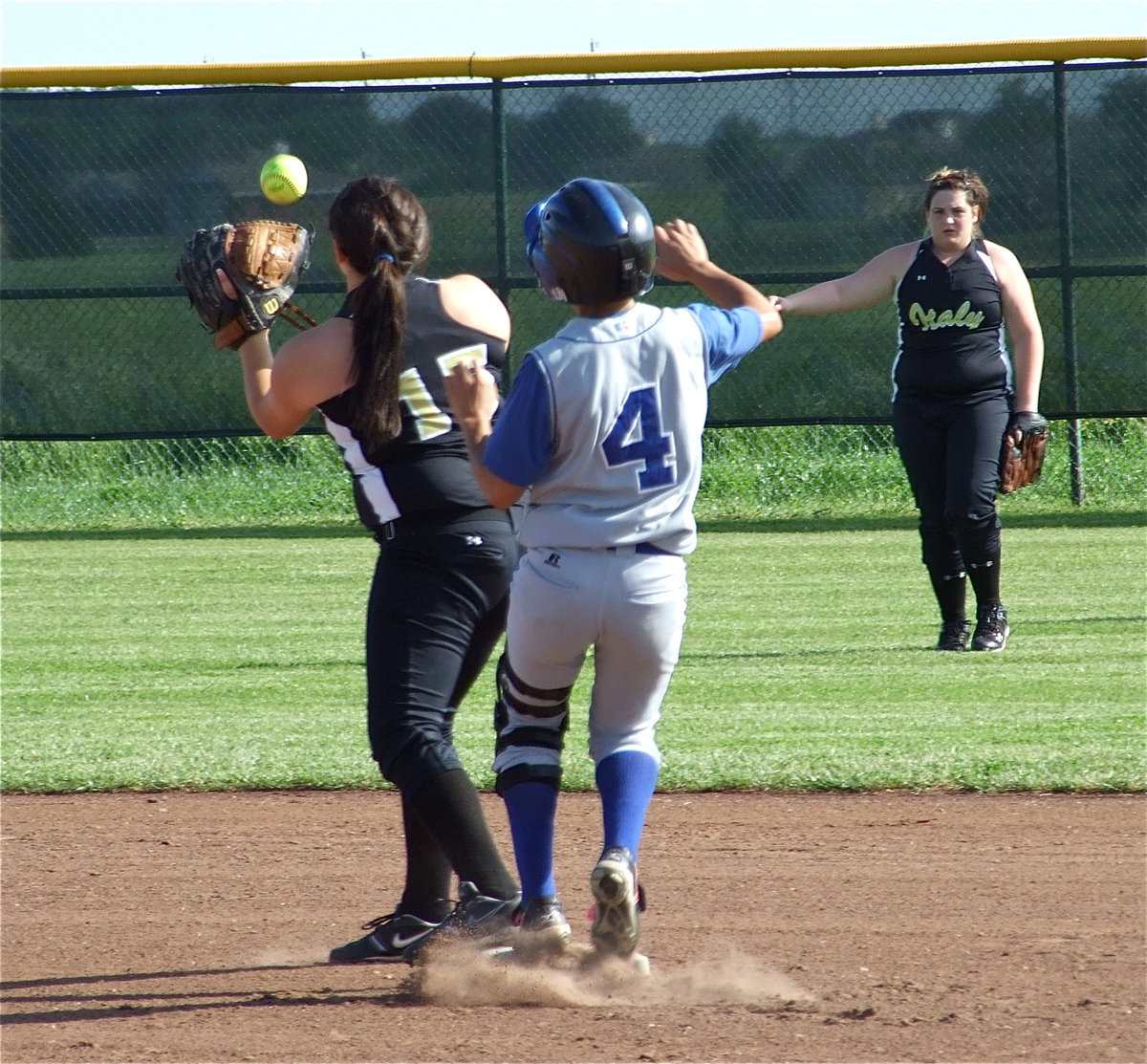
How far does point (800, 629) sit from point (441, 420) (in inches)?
186

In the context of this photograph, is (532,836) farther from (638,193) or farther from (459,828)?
(638,193)

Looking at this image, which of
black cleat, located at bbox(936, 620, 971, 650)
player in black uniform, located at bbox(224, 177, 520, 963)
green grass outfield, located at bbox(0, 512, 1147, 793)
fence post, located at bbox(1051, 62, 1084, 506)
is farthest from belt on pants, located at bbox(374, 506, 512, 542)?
fence post, located at bbox(1051, 62, 1084, 506)

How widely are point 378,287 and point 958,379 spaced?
423 centimetres

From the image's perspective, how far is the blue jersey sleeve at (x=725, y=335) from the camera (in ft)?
10.9

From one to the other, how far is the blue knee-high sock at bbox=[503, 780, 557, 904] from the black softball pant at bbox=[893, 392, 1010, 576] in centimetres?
405

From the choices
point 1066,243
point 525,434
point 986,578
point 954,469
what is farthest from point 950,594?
point 1066,243

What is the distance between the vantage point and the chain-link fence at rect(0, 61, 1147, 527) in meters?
12.3

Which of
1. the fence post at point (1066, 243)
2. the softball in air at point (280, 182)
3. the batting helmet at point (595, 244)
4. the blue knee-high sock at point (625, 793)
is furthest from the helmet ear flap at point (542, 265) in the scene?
the fence post at point (1066, 243)

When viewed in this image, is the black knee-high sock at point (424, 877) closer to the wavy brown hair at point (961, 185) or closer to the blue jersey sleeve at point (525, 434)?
the blue jersey sleeve at point (525, 434)

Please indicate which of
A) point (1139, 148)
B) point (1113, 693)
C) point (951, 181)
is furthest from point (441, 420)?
point (1139, 148)

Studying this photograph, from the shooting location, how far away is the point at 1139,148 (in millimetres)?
12336

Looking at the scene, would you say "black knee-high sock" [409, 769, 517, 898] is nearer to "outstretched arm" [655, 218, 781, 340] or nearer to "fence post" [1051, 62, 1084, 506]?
"outstretched arm" [655, 218, 781, 340]

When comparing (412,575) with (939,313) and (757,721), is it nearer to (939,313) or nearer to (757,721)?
(757,721)

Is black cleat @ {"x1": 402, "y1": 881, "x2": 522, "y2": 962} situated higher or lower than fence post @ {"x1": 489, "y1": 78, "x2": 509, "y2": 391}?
lower
